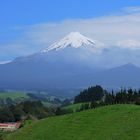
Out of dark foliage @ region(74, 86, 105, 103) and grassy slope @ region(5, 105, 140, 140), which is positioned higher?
dark foliage @ region(74, 86, 105, 103)

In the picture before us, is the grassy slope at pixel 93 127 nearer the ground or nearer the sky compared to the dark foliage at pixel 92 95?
nearer the ground

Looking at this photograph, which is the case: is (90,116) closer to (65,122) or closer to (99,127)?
(65,122)

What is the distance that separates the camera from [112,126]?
33.8 metres

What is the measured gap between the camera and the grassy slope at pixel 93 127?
3170 cm

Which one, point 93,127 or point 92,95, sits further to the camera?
point 92,95

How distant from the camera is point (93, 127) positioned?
34781 millimetres

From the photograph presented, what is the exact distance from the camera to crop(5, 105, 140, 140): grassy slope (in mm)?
31700

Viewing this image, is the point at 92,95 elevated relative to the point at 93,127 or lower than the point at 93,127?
elevated

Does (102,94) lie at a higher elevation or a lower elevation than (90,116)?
higher

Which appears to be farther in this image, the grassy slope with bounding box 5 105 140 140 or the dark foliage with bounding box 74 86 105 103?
the dark foliage with bounding box 74 86 105 103

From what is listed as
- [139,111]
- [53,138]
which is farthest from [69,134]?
[139,111]

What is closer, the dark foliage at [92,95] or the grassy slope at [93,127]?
the grassy slope at [93,127]

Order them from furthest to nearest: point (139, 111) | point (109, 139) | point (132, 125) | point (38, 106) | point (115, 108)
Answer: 1. point (38, 106)
2. point (115, 108)
3. point (139, 111)
4. point (132, 125)
5. point (109, 139)

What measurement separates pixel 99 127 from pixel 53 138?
293 cm
